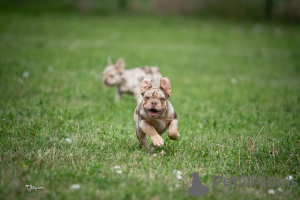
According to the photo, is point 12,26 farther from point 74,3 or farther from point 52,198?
point 52,198

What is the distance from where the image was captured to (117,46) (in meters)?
16.2

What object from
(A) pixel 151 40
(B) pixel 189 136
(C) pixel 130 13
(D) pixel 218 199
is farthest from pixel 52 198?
(C) pixel 130 13

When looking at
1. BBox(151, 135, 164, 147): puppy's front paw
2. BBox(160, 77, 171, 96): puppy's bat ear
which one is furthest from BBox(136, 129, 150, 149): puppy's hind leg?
BBox(160, 77, 171, 96): puppy's bat ear

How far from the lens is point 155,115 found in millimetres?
4430

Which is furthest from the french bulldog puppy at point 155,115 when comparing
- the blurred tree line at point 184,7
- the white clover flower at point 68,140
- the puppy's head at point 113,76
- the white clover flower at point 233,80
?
the blurred tree line at point 184,7

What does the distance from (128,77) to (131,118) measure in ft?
7.06

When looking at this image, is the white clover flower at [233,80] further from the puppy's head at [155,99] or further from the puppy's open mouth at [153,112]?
the puppy's open mouth at [153,112]

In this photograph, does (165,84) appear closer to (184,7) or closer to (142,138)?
(142,138)

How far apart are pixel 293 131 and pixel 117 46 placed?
11050 millimetres

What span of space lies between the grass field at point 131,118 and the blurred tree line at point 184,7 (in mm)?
8498

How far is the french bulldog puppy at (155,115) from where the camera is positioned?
4422mm

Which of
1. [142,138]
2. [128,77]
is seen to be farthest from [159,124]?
[128,77]
